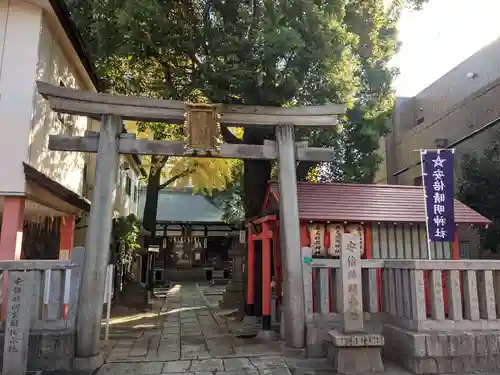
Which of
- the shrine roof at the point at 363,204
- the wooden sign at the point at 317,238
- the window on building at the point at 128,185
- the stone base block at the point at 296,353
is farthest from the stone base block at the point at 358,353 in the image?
the window on building at the point at 128,185

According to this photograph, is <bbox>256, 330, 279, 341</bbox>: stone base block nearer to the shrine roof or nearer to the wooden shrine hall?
the wooden shrine hall

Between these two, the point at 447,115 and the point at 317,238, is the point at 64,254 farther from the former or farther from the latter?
the point at 447,115

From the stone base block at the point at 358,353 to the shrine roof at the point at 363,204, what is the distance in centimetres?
354

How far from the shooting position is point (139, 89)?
13.5 m

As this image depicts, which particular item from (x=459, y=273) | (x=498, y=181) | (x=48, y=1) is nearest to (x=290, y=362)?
(x=459, y=273)

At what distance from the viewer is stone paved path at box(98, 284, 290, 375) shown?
7152 millimetres

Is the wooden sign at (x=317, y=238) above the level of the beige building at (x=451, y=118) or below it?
below

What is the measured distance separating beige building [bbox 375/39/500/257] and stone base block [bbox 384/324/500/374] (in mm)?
5013

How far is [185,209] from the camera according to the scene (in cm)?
3086

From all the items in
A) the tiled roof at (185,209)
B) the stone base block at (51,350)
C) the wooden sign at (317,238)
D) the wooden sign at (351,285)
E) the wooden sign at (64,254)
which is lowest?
the stone base block at (51,350)

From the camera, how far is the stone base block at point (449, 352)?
275 inches

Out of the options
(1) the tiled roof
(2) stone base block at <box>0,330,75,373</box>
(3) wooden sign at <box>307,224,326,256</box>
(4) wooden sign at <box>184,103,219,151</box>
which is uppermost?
(1) the tiled roof

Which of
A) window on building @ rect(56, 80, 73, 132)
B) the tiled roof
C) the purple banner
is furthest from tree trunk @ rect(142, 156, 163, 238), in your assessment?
the purple banner

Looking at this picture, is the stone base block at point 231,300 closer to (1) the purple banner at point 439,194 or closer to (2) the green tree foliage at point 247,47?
(2) the green tree foliage at point 247,47
